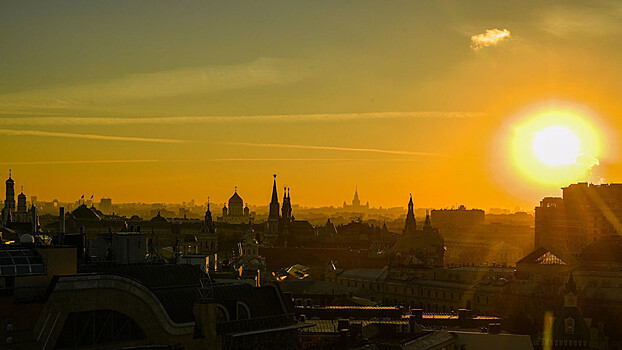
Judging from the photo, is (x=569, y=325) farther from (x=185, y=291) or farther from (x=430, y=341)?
(x=185, y=291)

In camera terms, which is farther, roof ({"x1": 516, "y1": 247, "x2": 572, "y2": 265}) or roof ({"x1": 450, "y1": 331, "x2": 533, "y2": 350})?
roof ({"x1": 516, "y1": 247, "x2": 572, "y2": 265})

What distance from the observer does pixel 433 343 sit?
6594 cm

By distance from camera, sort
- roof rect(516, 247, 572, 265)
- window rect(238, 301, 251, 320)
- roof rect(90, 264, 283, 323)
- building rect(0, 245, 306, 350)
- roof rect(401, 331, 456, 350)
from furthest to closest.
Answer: roof rect(516, 247, 572, 265)
roof rect(401, 331, 456, 350)
window rect(238, 301, 251, 320)
roof rect(90, 264, 283, 323)
building rect(0, 245, 306, 350)

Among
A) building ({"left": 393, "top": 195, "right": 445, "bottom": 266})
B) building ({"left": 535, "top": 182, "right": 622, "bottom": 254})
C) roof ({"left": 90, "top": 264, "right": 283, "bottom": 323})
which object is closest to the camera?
roof ({"left": 90, "top": 264, "right": 283, "bottom": 323})

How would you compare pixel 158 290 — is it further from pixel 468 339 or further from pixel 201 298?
pixel 468 339

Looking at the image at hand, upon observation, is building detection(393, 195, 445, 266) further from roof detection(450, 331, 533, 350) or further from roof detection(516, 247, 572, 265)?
roof detection(450, 331, 533, 350)

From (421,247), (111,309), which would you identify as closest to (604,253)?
(421,247)

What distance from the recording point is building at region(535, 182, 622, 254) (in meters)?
176

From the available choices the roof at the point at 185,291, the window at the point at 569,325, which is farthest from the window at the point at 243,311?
the window at the point at 569,325

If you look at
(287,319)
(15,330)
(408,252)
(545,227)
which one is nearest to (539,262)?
(408,252)

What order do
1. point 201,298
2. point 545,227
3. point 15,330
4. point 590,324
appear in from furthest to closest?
point 545,227 < point 590,324 < point 201,298 < point 15,330

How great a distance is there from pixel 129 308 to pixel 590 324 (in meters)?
63.5

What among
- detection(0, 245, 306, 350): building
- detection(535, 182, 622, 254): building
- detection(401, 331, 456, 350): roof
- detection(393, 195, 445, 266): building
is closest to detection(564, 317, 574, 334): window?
detection(401, 331, 456, 350): roof

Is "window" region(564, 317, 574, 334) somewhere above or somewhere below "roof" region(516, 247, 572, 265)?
below
